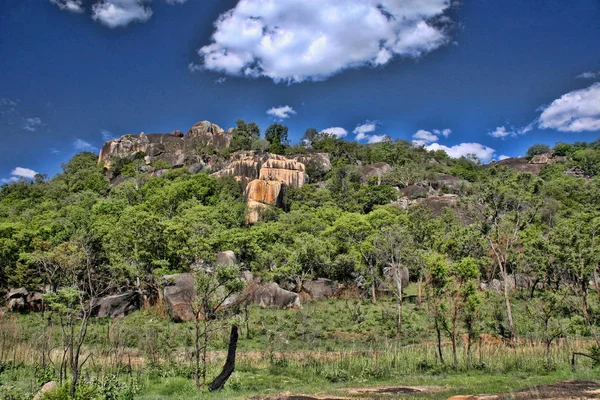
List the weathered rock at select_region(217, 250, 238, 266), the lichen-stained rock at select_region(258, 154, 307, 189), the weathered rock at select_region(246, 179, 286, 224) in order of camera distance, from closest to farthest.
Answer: the weathered rock at select_region(217, 250, 238, 266) → the weathered rock at select_region(246, 179, 286, 224) → the lichen-stained rock at select_region(258, 154, 307, 189)

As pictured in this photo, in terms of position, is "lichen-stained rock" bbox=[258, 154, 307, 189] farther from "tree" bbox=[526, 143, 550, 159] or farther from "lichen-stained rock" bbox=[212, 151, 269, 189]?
"tree" bbox=[526, 143, 550, 159]

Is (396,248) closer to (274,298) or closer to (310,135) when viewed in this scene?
(274,298)

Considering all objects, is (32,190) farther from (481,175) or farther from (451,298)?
(481,175)

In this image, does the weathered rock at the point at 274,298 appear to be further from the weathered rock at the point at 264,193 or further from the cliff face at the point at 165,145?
the cliff face at the point at 165,145

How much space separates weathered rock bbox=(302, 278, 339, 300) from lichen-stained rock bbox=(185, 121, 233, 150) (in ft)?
214

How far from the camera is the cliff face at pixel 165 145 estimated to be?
3533 inches

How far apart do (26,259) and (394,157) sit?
251 feet

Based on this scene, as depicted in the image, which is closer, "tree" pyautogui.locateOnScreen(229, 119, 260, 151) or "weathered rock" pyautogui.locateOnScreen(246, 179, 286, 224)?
"weathered rock" pyautogui.locateOnScreen(246, 179, 286, 224)

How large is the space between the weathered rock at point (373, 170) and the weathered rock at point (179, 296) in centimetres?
5517

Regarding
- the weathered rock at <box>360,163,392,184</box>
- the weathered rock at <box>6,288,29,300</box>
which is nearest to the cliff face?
the weathered rock at <box>360,163,392,184</box>

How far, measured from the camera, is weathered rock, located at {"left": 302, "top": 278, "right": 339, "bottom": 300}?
34406mm

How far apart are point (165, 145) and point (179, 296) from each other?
251 ft

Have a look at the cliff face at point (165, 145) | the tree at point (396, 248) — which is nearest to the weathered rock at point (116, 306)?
the tree at point (396, 248)

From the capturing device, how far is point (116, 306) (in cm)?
2820
